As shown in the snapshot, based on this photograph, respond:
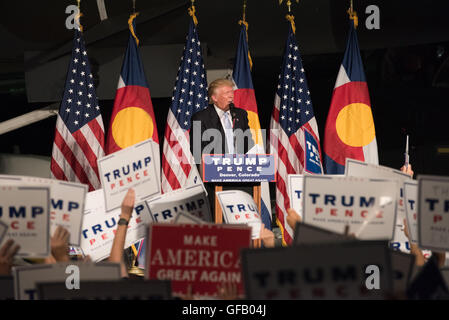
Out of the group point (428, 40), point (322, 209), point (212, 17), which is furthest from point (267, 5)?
point (322, 209)

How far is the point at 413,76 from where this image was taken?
11992 millimetres

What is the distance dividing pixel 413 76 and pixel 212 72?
15.4 feet

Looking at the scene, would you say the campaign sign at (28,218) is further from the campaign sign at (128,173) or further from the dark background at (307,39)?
the dark background at (307,39)

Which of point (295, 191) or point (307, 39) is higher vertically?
point (307, 39)

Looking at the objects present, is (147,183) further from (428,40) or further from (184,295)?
(428,40)

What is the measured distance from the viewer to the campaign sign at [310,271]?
7.68 feet

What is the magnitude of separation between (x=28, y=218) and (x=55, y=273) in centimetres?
58

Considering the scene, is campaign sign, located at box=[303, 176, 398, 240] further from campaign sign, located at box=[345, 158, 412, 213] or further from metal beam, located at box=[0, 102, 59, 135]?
metal beam, located at box=[0, 102, 59, 135]

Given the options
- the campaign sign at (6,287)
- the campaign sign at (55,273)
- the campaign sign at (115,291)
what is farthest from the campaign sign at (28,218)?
the campaign sign at (115,291)

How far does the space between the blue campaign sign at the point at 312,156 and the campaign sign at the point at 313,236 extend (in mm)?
5201

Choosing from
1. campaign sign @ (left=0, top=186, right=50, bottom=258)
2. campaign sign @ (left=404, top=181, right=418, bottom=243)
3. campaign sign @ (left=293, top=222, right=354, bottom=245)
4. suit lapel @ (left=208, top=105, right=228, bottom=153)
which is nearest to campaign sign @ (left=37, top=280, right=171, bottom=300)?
campaign sign @ (left=293, top=222, right=354, bottom=245)

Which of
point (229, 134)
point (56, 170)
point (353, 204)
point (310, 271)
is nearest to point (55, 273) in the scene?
point (310, 271)

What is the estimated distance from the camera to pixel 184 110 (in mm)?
8211

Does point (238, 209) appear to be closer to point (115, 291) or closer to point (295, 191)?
point (295, 191)
